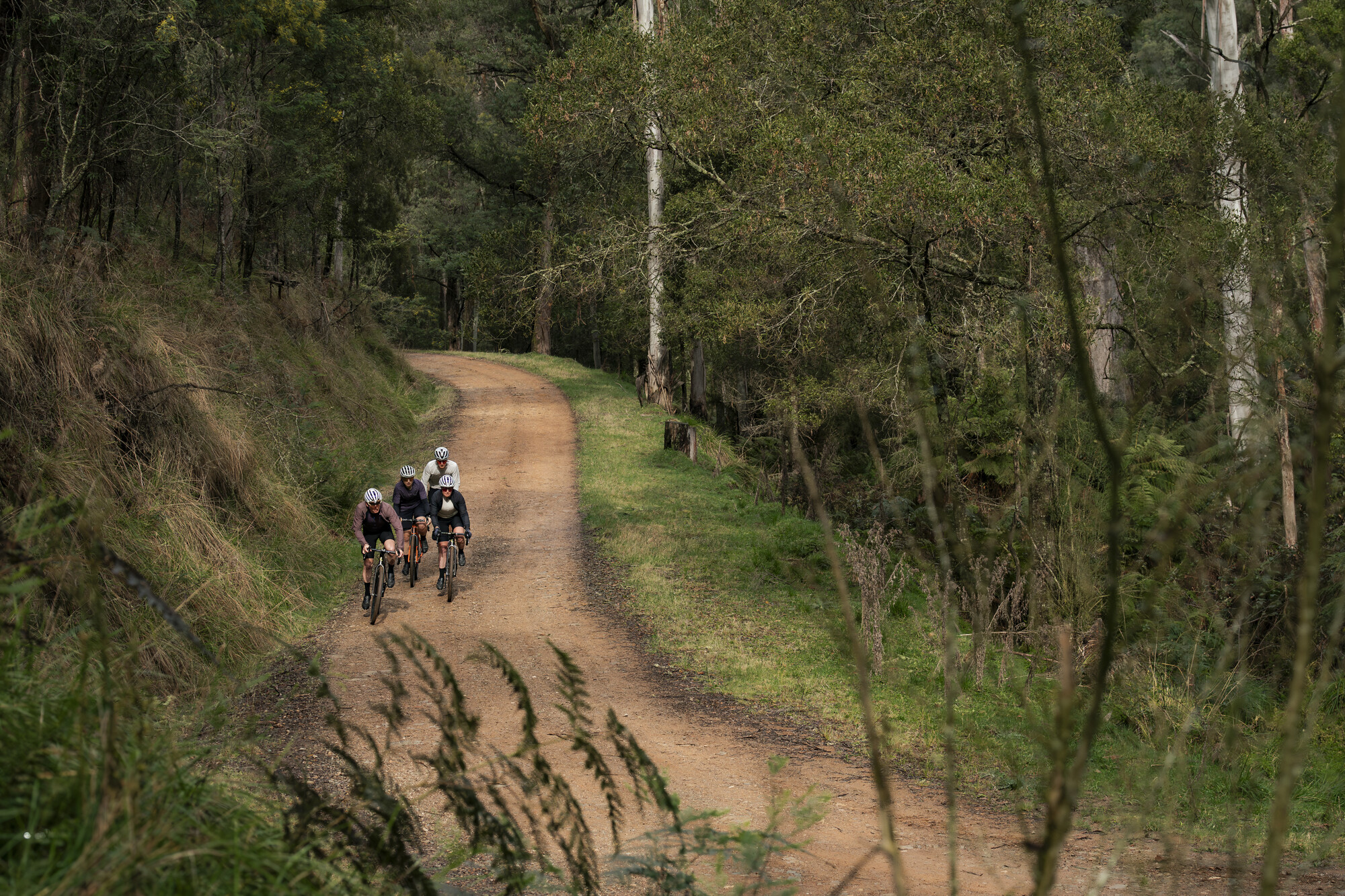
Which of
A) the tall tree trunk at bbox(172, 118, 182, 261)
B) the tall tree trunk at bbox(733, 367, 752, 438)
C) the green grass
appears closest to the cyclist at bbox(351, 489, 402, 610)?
the green grass

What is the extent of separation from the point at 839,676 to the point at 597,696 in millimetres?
2458

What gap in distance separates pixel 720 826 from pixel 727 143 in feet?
28.9

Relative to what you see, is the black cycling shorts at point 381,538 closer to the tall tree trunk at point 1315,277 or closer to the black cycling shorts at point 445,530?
the black cycling shorts at point 445,530

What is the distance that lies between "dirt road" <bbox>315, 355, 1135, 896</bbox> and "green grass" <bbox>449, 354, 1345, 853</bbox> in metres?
0.45

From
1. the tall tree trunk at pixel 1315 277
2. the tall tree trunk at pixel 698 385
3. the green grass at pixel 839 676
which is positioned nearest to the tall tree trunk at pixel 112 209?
the green grass at pixel 839 676

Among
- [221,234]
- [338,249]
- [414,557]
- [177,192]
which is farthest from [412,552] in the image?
[338,249]

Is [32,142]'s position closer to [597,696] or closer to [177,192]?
[177,192]

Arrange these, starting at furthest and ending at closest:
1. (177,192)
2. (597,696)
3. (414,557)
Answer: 1. (177,192)
2. (414,557)
3. (597,696)

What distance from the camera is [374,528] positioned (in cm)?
1152

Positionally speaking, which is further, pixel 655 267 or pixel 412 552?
pixel 655 267

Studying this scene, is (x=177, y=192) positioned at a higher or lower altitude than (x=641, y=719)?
higher

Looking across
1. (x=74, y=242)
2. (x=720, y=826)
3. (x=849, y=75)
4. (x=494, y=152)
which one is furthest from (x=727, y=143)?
(x=494, y=152)

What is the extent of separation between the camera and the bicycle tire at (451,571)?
1195cm

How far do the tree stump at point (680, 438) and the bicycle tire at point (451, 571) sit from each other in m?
10.3
